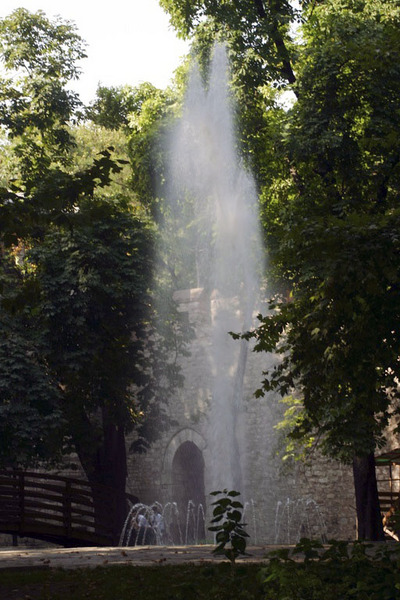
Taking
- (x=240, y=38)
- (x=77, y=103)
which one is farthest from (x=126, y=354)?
(x=240, y=38)

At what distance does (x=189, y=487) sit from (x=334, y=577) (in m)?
17.5

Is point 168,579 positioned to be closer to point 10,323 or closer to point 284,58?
point 10,323

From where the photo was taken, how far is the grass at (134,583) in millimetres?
7023

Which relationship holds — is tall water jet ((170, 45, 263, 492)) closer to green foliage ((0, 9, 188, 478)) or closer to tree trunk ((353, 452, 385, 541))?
green foliage ((0, 9, 188, 478))

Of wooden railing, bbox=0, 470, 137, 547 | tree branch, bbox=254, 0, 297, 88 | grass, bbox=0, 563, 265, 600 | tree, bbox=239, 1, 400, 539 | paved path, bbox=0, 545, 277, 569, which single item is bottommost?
grass, bbox=0, 563, 265, 600

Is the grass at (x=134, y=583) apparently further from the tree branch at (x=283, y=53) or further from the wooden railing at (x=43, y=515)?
the tree branch at (x=283, y=53)

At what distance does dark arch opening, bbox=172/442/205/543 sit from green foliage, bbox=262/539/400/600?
1629cm

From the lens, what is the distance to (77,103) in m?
18.7

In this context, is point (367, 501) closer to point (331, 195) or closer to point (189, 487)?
point (331, 195)

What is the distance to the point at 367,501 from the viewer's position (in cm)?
1410

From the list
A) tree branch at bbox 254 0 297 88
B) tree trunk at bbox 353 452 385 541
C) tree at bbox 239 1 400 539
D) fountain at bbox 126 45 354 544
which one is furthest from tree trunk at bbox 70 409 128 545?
tree branch at bbox 254 0 297 88

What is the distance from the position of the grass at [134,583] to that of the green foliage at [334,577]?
329 mm

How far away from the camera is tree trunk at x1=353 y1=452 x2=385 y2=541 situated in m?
13.9

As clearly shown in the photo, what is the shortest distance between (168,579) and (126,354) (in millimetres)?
10463
